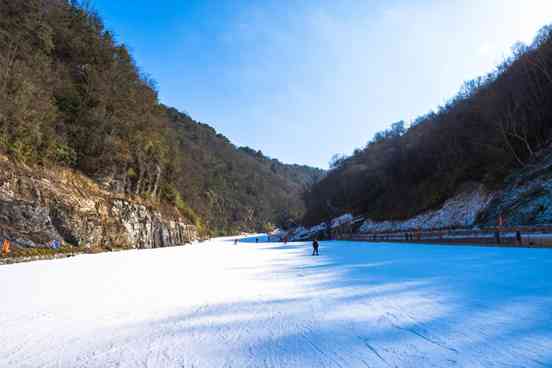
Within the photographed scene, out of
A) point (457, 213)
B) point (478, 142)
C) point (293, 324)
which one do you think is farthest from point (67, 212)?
point (478, 142)

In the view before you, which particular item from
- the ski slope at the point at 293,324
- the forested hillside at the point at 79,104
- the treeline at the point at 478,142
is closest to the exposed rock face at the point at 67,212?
the forested hillside at the point at 79,104

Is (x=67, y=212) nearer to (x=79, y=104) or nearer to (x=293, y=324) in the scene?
(x=79, y=104)

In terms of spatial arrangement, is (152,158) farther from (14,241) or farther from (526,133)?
(526,133)

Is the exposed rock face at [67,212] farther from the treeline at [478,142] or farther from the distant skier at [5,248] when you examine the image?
the treeline at [478,142]

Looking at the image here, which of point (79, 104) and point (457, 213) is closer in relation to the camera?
point (457, 213)

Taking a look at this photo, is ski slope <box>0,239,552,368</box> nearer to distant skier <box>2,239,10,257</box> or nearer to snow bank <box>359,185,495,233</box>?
distant skier <box>2,239,10,257</box>

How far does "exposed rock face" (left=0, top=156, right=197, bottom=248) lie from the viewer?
16.3 metres

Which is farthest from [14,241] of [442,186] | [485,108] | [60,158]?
[485,108]

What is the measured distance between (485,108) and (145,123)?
132 ft

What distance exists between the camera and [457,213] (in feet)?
85.3

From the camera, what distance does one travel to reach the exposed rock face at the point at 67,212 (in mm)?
16266

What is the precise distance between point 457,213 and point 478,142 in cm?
889

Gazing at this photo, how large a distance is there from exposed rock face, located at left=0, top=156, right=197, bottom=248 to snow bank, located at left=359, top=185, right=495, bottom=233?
2921 cm

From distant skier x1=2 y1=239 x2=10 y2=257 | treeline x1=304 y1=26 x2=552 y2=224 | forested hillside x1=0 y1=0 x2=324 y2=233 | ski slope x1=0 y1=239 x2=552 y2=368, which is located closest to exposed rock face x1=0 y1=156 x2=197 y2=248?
distant skier x1=2 y1=239 x2=10 y2=257
